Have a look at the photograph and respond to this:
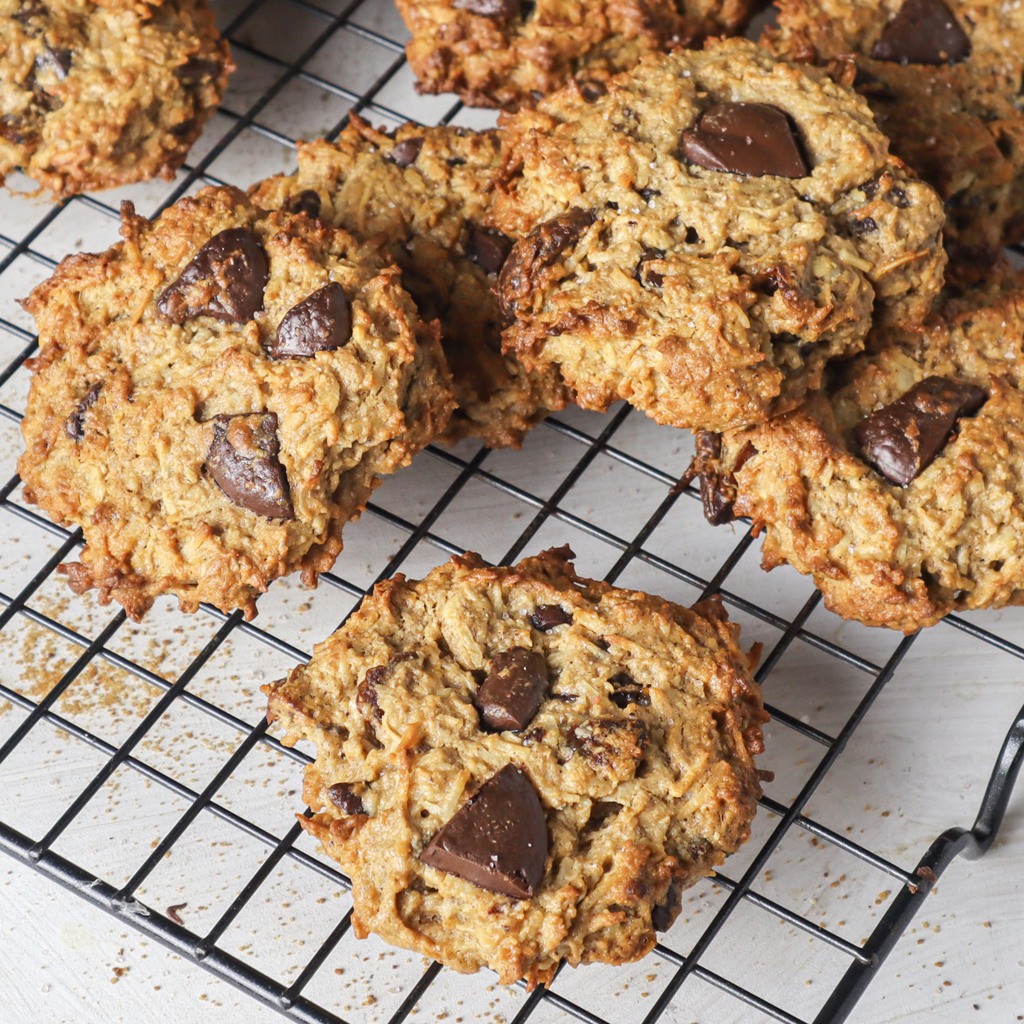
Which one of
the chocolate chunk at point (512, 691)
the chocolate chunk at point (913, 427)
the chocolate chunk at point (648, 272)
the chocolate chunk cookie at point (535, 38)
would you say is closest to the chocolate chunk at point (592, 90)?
the chocolate chunk cookie at point (535, 38)

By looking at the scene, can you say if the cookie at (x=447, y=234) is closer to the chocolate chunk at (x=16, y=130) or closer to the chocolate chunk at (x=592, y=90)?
the chocolate chunk at (x=592, y=90)

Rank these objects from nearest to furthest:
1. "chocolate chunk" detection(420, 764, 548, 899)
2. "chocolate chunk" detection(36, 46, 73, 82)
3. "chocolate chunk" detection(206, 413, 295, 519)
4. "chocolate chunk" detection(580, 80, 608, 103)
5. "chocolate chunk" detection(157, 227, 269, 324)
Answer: "chocolate chunk" detection(420, 764, 548, 899), "chocolate chunk" detection(206, 413, 295, 519), "chocolate chunk" detection(157, 227, 269, 324), "chocolate chunk" detection(580, 80, 608, 103), "chocolate chunk" detection(36, 46, 73, 82)

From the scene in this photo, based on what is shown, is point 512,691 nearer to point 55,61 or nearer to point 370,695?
point 370,695

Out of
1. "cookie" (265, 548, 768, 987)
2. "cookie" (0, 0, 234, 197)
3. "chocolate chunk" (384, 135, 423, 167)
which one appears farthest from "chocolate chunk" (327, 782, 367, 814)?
"cookie" (0, 0, 234, 197)

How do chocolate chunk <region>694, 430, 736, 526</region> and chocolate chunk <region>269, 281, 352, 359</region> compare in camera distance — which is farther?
chocolate chunk <region>694, 430, 736, 526</region>

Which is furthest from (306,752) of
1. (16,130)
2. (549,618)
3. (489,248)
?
(16,130)

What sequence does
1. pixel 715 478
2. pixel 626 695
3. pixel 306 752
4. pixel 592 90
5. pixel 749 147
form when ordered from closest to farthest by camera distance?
pixel 626 695 → pixel 749 147 → pixel 715 478 → pixel 592 90 → pixel 306 752

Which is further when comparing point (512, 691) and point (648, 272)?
point (648, 272)

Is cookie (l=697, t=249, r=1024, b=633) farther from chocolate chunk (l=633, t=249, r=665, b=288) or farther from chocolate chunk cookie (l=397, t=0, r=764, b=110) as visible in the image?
chocolate chunk cookie (l=397, t=0, r=764, b=110)
